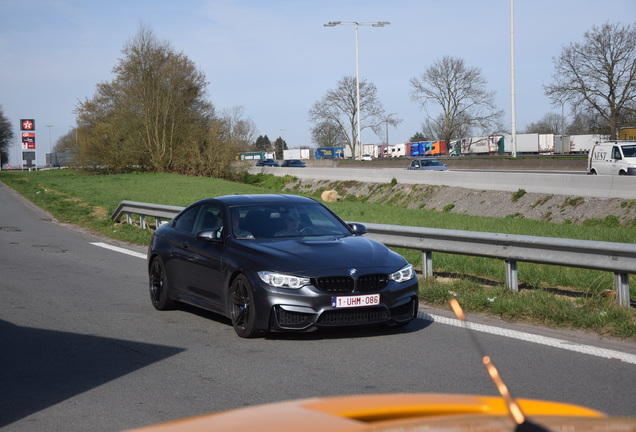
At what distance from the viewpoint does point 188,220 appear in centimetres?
1014

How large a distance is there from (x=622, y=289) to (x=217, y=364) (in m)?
4.52

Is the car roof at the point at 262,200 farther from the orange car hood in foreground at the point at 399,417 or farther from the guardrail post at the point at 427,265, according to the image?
the orange car hood in foreground at the point at 399,417

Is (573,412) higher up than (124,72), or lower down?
lower down

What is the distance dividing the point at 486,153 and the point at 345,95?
711 inches

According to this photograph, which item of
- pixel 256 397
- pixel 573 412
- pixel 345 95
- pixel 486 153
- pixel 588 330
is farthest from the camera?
pixel 345 95

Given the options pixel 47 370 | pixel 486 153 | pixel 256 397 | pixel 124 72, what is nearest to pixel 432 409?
pixel 256 397

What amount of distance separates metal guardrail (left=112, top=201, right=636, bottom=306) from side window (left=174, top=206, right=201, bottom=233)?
3.21 metres

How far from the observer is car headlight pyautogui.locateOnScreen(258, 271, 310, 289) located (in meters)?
7.93

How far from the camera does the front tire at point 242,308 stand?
26.6 feet

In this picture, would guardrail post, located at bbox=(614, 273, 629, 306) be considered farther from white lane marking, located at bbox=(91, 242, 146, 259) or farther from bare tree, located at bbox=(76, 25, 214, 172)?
bare tree, located at bbox=(76, 25, 214, 172)

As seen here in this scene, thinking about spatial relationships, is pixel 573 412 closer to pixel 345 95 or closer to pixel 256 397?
pixel 256 397

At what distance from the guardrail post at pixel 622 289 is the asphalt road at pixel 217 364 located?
1022 mm

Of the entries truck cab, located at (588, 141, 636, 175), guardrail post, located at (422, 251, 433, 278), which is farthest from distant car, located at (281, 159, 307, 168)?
guardrail post, located at (422, 251, 433, 278)

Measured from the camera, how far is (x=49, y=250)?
17062 millimetres
